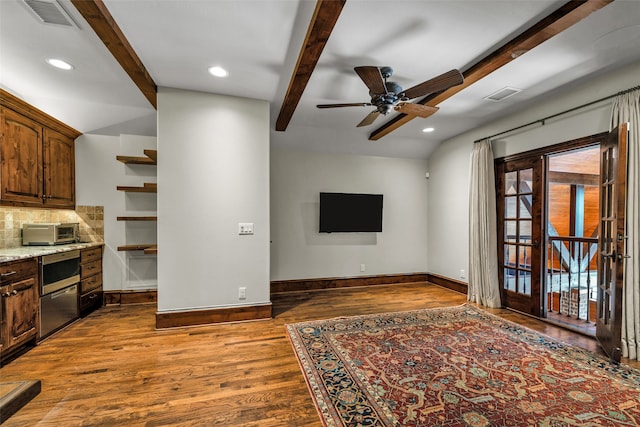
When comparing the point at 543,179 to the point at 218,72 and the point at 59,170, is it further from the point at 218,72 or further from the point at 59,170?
the point at 59,170

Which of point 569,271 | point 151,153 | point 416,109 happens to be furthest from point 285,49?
point 569,271

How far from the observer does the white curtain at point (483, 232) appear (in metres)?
4.00

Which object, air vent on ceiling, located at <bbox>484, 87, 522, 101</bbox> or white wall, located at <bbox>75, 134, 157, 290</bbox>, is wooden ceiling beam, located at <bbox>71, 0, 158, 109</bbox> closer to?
white wall, located at <bbox>75, 134, 157, 290</bbox>

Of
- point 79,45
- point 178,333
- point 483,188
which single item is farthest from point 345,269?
point 79,45

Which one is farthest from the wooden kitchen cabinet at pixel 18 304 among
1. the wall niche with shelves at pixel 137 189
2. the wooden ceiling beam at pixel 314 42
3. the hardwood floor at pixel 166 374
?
the wooden ceiling beam at pixel 314 42

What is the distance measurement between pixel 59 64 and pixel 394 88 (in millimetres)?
3259

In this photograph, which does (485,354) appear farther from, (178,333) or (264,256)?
(178,333)

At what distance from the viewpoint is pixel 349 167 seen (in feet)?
17.2

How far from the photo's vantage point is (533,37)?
2.13 metres

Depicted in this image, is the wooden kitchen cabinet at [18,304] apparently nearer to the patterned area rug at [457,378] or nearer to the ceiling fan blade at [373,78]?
the patterned area rug at [457,378]

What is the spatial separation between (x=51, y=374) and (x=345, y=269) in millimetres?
3950

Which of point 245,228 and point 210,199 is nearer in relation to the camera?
point 210,199

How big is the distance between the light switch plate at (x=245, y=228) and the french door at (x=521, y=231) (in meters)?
3.56

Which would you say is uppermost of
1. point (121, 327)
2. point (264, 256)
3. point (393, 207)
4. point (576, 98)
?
point (576, 98)
